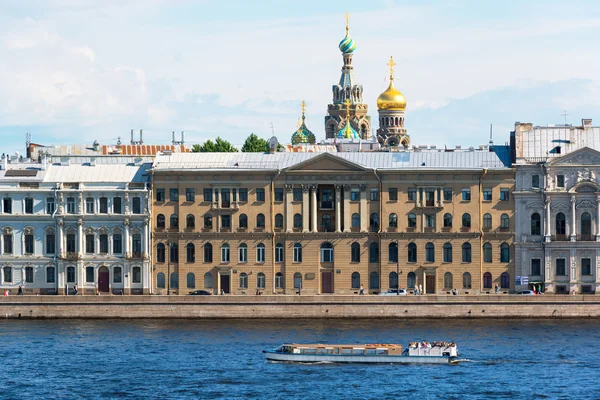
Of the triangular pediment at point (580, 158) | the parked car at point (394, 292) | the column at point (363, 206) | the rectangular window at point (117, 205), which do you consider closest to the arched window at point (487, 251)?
the parked car at point (394, 292)

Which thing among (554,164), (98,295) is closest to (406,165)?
(554,164)

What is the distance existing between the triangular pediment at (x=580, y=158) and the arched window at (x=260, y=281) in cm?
1961

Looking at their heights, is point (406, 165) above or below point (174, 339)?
above

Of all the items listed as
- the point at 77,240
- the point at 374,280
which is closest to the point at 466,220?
the point at 374,280

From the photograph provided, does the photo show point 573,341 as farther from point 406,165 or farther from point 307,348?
point 406,165

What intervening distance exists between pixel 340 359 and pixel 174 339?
38.5 feet

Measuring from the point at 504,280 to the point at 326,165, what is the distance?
1347 cm

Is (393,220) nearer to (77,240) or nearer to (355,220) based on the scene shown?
(355,220)

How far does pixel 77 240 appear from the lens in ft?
380

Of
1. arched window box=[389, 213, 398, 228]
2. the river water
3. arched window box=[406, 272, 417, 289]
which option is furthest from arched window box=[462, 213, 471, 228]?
the river water

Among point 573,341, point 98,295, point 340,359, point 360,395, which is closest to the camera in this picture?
point 360,395

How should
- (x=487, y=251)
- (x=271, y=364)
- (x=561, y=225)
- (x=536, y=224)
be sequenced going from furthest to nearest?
(x=487, y=251) < (x=536, y=224) < (x=561, y=225) < (x=271, y=364)

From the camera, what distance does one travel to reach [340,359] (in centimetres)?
9188

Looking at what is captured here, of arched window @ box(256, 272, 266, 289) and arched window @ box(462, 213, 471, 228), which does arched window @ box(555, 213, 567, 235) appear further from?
arched window @ box(256, 272, 266, 289)
